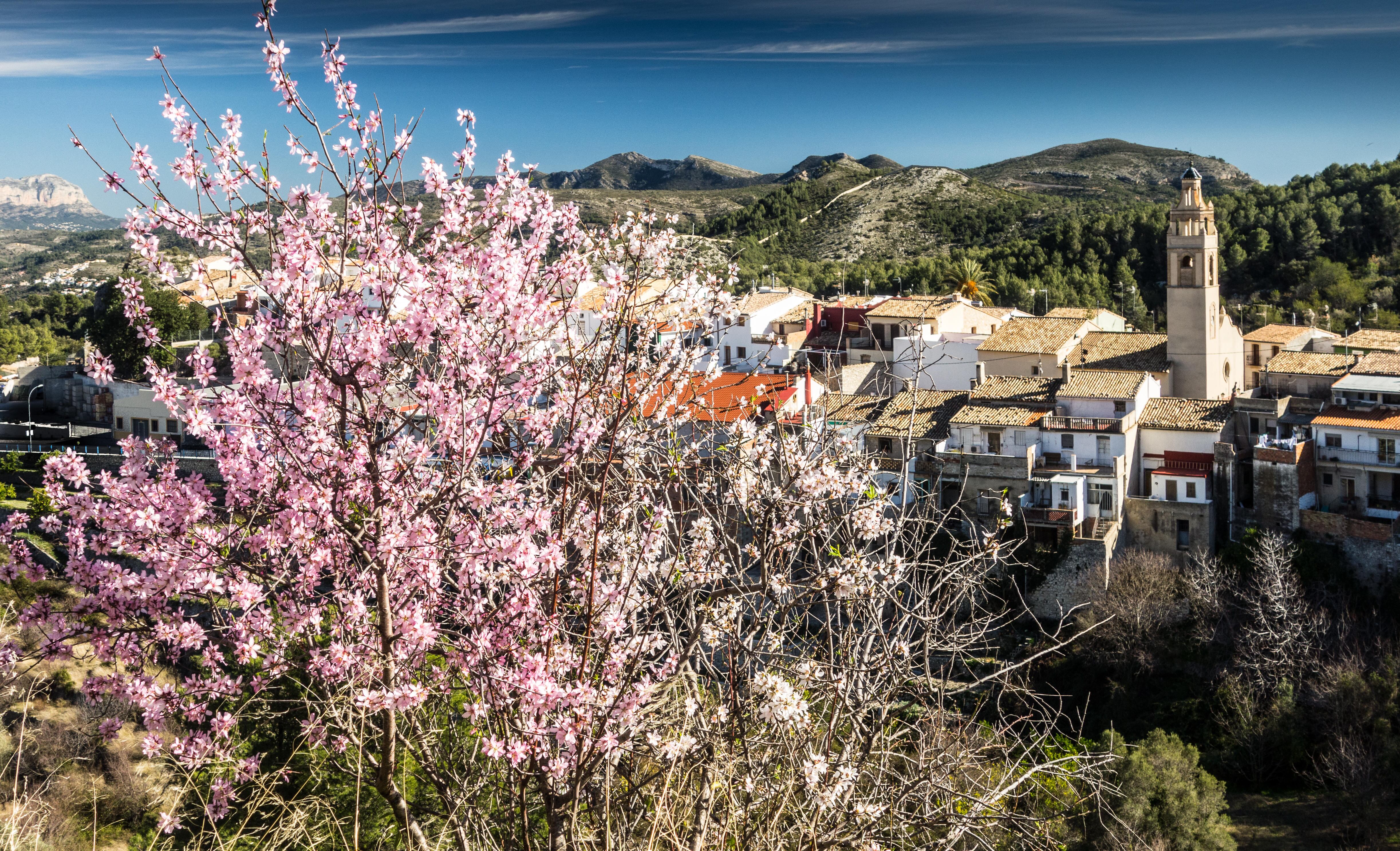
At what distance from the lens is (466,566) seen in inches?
122

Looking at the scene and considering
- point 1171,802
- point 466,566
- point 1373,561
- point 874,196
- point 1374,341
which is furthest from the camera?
point 874,196

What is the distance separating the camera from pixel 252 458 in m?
3.26

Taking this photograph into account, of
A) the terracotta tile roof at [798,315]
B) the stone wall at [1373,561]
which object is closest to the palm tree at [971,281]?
the terracotta tile roof at [798,315]

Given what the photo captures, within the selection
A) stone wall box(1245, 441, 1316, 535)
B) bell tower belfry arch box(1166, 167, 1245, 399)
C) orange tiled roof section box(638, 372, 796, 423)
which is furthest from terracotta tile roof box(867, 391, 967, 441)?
orange tiled roof section box(638, 372, 796, 423)

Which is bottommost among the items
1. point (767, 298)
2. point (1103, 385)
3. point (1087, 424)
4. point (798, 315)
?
point (1087, 424)

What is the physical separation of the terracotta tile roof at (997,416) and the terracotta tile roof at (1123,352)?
2393mm

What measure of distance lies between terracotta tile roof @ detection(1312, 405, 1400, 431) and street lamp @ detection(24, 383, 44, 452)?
24910 millimetres

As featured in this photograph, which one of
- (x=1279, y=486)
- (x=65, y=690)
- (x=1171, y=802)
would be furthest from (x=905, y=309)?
(x=65, y=690)

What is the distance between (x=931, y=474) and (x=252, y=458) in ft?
56.4

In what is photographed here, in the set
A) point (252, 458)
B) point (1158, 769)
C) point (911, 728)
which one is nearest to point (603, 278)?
point (252, 458)

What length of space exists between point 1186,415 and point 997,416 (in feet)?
10.9

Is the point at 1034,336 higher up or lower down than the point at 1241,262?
lower down

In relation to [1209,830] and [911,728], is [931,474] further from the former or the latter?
[911,728]

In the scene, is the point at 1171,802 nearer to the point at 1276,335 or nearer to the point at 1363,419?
the point at 1363,419
